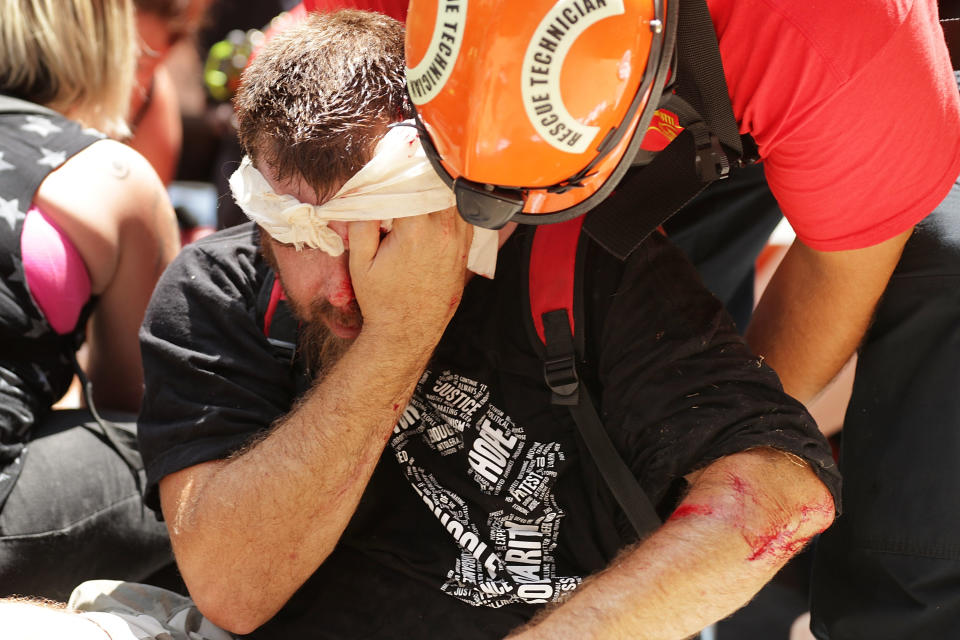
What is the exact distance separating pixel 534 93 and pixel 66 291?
4.58ft

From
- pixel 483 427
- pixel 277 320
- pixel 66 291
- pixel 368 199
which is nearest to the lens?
pixel 368 199

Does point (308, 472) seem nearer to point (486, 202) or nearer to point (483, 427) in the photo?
point (483, 427)

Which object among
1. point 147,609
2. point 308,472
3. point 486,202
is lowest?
point 147,609

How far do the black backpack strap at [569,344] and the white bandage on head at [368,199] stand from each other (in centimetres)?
25

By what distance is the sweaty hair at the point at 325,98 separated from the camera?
5.67 ft

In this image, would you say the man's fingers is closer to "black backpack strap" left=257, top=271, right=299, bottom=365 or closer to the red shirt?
"black backpack strap" left=257, top=271, right=299, bottom=365

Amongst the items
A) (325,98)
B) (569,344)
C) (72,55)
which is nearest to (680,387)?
(569,344)

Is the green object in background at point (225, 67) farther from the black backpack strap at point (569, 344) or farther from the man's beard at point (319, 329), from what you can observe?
the black backpack strap at point (569, 344)

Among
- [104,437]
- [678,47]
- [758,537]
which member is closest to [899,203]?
[678,47]

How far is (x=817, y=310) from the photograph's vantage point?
6.48ft

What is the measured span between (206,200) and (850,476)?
4.10 metres

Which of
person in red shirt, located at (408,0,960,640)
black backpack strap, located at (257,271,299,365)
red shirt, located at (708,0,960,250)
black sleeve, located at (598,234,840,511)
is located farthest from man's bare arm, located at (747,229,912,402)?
black backpack strap, located at (257,271,299,365)

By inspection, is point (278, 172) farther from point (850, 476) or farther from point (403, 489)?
point (850, 476)

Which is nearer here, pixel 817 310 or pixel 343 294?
pixel 343 294
